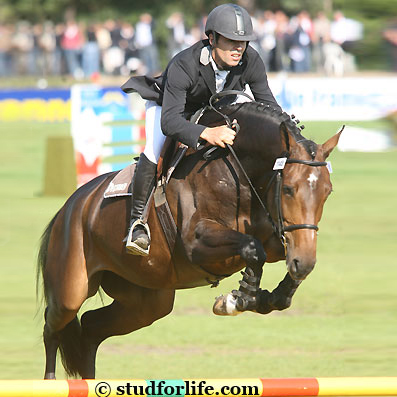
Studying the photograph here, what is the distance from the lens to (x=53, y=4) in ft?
152

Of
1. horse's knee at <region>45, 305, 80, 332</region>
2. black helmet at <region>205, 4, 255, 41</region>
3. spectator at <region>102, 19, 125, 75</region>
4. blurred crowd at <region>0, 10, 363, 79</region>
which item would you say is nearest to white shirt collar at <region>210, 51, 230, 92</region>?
black helmet at <region>205, 4, 255, 41</region>

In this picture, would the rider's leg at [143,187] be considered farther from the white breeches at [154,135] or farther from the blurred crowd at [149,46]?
the blurred crowd at [149,46]

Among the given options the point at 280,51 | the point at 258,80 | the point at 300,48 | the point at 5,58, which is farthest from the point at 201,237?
the point at 5,58

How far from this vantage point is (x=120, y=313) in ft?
22.0

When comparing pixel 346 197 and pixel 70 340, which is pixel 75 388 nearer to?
pixel 70 340

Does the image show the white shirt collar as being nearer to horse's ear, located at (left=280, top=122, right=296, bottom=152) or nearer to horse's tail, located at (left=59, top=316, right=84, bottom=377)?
horse's ear, located at (left=280, top=122, right=296, bottom=152)

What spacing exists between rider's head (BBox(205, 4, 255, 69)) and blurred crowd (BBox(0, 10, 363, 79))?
72.5ft

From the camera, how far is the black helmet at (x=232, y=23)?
5.49 meters

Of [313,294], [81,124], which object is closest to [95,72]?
[81,124]

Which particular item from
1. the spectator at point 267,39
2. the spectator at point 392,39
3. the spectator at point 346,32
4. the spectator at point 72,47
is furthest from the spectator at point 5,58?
the spectator at point 392,39

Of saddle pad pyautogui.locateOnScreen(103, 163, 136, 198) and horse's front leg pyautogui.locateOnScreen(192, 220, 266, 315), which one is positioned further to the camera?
saddle pad pyautogui.locateOnScreen(103, 163, 136, 198)

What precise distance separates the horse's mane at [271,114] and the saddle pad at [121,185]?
2.48 ft

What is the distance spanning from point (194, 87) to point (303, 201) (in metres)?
1.05

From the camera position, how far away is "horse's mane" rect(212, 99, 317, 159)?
530 cm
